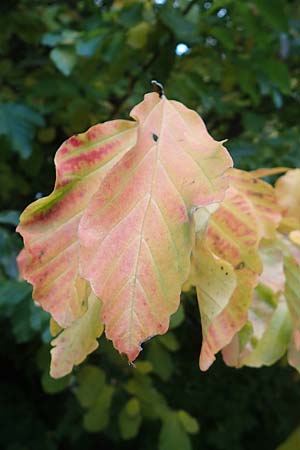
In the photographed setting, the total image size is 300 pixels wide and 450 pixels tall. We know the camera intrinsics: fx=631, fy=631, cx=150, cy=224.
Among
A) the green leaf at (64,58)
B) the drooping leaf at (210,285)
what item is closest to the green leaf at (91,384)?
the green leaf at (64,58)

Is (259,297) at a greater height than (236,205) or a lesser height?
lesser

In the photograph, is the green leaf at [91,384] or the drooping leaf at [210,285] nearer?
the drooping leaf at [210,285]

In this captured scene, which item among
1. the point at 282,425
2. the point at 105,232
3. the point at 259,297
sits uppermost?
the point at 105,232

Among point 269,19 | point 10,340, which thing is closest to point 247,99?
point 269,19

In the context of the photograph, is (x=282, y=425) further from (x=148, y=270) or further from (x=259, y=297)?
(x=148, y=270)

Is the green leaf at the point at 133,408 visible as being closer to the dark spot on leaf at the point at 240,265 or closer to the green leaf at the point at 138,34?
the green leaf at the point at 138,34

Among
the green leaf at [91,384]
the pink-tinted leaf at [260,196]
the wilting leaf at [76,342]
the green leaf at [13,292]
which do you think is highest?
the wilting leaf at [76,342]
